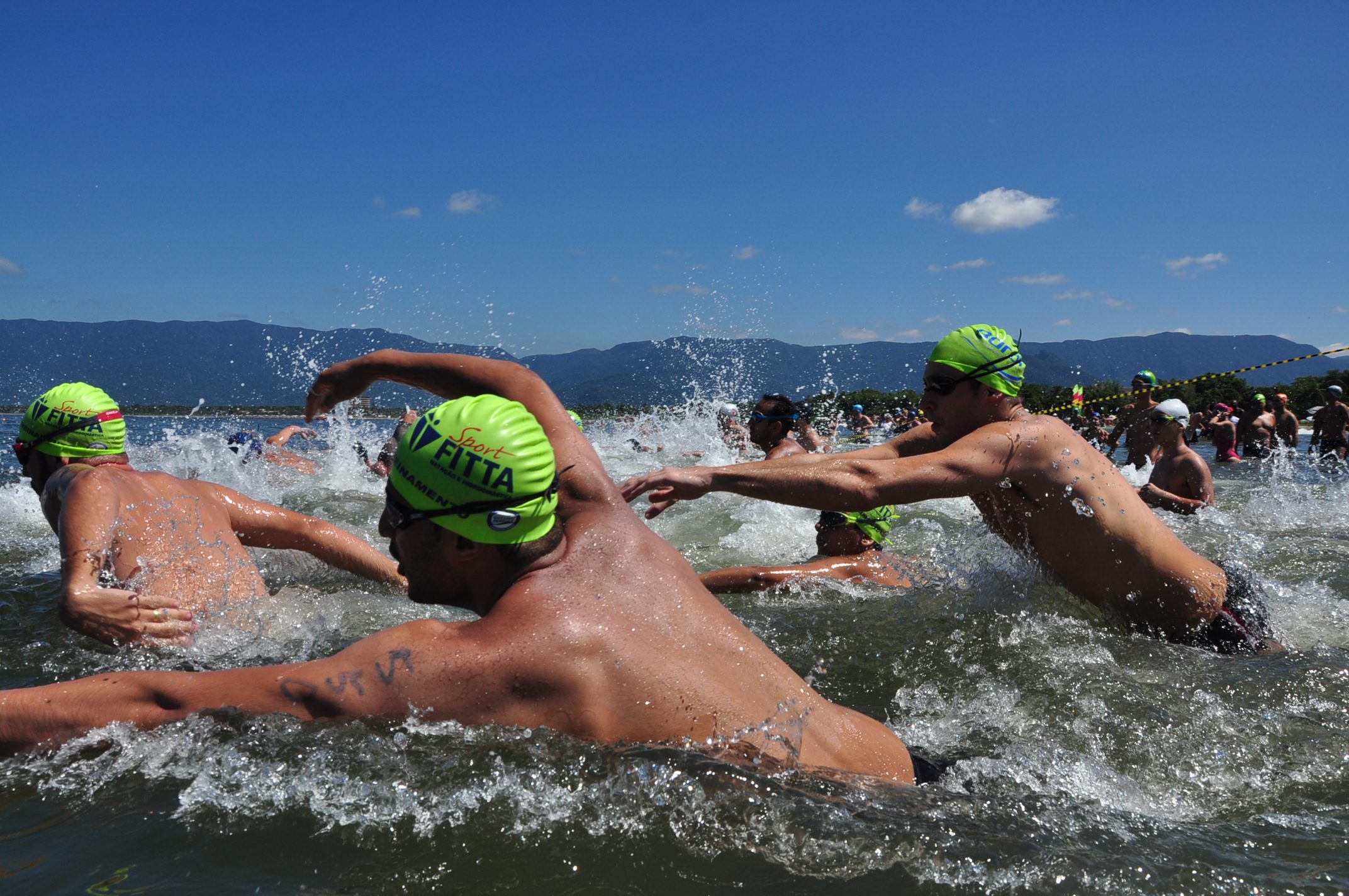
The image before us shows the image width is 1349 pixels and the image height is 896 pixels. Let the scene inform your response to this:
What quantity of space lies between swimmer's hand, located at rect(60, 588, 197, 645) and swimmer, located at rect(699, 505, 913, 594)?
310cm

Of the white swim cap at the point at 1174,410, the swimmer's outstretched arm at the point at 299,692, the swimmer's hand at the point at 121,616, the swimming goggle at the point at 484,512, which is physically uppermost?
the white swim cap at the point at 1174,410

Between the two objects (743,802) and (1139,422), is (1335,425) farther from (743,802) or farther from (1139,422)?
(743,802)

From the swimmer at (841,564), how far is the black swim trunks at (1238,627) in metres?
1.80

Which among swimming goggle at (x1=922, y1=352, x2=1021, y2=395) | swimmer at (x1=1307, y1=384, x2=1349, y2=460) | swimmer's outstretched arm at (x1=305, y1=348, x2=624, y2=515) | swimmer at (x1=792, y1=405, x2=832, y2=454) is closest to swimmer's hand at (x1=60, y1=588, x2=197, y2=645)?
swimmer's outstretched arm at (x1=305, y1=348, x2=624, y2=515)

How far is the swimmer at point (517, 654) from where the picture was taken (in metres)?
1.87

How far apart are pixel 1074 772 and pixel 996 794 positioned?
14.6 inches

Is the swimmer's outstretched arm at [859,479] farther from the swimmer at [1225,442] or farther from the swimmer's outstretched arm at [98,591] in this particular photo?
the swimmer at [1225,442]

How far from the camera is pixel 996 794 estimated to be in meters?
2.39

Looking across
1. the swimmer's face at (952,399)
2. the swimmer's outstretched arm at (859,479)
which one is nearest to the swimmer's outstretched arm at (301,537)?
the swimmer's outstretched arm at (859,479)

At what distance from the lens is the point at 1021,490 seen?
3.97m

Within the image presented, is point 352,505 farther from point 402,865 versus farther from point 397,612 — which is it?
point 402,865

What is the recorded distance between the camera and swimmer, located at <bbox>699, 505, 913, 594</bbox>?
555 centimetres

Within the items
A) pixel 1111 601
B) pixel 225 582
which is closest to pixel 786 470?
pixel 1111 601

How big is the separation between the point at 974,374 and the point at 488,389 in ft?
7.88
